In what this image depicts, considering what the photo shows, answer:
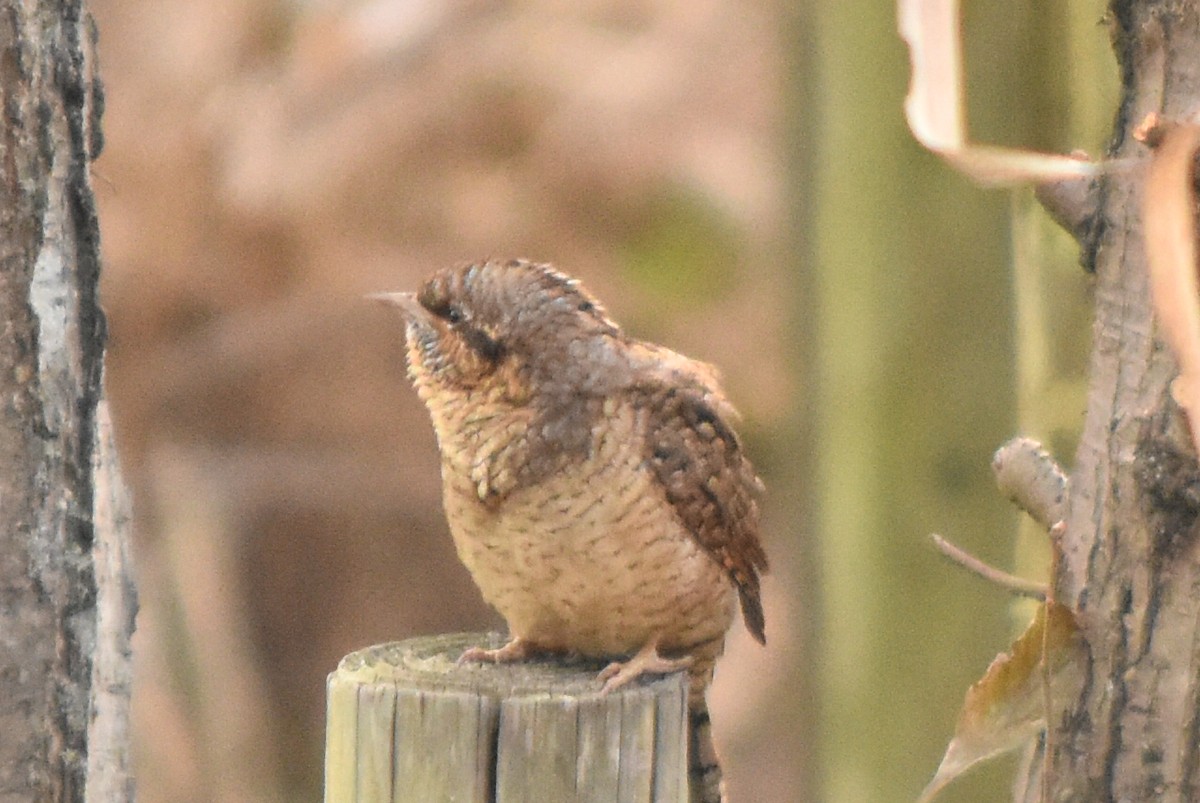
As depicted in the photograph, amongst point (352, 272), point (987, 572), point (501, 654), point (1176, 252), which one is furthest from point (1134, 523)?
point (352, 272)

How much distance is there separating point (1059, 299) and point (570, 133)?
4263 millimetres

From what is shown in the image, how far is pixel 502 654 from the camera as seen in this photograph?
279 cm

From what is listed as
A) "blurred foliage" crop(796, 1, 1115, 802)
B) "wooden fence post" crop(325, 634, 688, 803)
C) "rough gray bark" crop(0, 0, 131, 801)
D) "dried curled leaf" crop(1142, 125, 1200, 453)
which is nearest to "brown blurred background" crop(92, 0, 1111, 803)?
"blurred foliage" crop(796, 1, 1115, 802)

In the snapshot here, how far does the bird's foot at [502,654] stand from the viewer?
2.59m

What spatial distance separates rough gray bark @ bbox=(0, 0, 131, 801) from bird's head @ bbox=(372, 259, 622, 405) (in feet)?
3.06

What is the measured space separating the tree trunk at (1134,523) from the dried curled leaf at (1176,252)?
0.61m

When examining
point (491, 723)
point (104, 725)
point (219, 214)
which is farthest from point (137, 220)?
point (491, 723)

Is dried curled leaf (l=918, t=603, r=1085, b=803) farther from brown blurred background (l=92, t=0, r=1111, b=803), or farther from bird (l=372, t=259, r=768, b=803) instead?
brown blurred background (l=92, t=0, r=1111, b=803)

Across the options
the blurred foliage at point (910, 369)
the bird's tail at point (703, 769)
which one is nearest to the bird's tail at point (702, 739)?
the bird's tail at point (703, 769)

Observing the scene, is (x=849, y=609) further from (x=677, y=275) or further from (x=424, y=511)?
(x=424, y=511)

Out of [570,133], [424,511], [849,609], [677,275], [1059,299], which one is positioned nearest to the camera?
[1059,299]

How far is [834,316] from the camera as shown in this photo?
4.55 m

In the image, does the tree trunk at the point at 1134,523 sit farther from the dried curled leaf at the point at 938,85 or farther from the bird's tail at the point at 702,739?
the bird's tail at the point at 702,739

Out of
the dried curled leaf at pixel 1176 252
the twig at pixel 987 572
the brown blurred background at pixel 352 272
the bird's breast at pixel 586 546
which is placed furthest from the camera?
the brown blurred background at pixel 352 272
